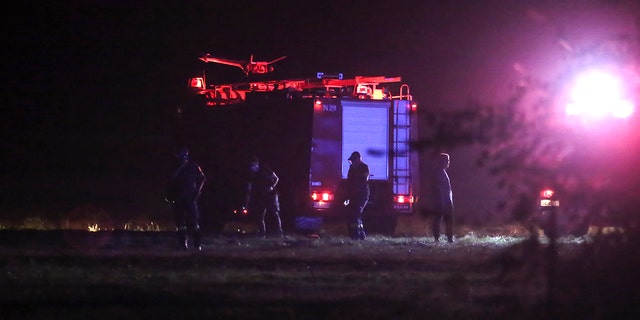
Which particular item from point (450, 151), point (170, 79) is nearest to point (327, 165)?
point (450, 151)

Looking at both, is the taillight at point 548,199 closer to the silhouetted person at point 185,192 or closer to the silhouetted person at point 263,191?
the silhouetted person at point 185,192

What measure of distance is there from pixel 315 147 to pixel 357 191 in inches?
78.0

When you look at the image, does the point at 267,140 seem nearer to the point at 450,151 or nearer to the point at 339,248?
the point at 339,248

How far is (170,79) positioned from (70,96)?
15.5 ft

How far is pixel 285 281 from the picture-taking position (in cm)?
1288

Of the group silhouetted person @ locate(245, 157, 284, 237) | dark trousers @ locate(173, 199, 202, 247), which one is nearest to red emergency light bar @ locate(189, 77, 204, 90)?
silhouetted person @ locate(245, 157, 284, 237)

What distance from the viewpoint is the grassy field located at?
8.87m

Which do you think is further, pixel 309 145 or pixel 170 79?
pixel 170 79

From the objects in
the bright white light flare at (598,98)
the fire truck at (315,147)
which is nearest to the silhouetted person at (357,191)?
the fire truck at (315,147)

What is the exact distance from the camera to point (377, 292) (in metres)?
11.9

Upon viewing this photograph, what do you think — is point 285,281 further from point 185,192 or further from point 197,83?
point 197,83

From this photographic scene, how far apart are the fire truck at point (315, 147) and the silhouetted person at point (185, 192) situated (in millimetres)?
4561

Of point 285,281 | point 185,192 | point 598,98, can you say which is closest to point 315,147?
point 185,192

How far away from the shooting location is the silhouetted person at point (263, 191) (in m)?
21.0
